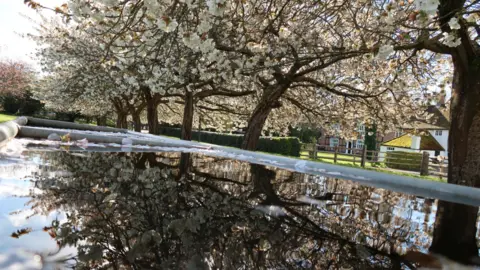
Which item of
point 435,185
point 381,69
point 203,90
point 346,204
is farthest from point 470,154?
point 203,90

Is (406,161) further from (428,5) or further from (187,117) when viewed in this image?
(428,5)

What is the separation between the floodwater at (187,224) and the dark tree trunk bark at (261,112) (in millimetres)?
6722

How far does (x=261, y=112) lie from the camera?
929 centimetres

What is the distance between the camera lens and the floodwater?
3.03ft

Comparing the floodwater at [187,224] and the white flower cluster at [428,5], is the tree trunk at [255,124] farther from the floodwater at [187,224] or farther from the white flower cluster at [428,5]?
the floodwater at [187,224]

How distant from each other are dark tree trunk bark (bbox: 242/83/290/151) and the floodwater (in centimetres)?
672

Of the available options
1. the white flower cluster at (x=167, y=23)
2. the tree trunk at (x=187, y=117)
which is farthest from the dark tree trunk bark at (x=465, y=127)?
the tree trunk at (x=187, y=117)

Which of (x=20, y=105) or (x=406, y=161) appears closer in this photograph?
(x=406, y=161)

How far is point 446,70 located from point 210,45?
686cm

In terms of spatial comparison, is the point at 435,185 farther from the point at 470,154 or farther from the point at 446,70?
the point at 446,70

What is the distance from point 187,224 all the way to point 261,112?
8151 millimetres

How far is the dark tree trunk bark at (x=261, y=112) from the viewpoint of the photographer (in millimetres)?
8838

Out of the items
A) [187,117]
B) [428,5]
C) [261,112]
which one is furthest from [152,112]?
[428,5]

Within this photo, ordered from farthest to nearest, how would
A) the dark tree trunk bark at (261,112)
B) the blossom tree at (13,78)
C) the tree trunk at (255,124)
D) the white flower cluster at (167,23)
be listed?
the blossom tree at (13,78) → the tree trunk at (255,124) → the dark tree trunk bark at (261,112) → the white flower cluster at (167,23)
